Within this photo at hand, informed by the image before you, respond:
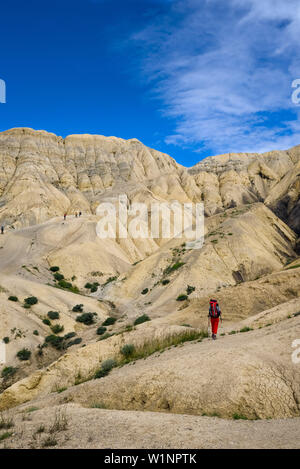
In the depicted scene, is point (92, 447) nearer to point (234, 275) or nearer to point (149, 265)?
point (234, 275)

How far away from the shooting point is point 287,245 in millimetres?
45500

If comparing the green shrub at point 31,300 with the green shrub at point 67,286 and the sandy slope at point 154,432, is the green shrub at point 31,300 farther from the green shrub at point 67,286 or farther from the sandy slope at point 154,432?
the sandy slope at point 154,432

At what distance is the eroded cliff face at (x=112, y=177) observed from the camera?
71.6 metres

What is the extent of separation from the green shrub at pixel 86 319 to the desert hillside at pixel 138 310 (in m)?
0.13

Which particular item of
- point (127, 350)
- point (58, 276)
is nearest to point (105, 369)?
point (127, 350)

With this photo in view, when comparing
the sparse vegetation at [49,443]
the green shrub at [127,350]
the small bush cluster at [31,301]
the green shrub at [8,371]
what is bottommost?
the green shrub at [8,371]

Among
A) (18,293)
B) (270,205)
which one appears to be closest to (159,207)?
(270,205)

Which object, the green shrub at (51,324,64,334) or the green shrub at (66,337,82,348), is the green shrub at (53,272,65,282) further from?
the green shrub at (66,337,82,348)

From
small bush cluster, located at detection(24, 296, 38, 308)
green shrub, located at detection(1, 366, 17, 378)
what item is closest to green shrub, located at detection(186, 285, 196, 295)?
small bush cluster, located at detection(24, 296, 38, 308)

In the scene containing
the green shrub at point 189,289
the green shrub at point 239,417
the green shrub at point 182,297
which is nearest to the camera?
the green shrub at point 239,417

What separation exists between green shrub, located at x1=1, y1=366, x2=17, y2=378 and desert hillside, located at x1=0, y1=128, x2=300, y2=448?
0.08m

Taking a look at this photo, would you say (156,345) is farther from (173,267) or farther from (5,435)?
(173,267)

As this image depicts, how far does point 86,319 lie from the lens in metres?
30.2

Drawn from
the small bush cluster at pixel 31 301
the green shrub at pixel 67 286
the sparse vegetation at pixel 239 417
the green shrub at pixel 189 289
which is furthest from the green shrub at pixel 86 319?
the sparse vegetation at pixel 239 417
